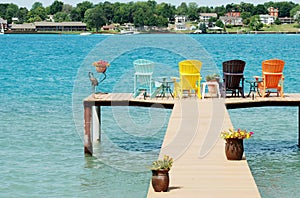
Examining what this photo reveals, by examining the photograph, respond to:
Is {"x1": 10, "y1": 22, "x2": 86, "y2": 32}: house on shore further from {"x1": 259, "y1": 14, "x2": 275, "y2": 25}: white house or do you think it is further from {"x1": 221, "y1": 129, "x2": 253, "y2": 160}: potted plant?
{"x1": 221, "y1": 129, "x2": 253, "y2": 160}: potted plant

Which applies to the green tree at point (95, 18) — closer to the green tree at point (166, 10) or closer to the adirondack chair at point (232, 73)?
the green tree at point (166, 10)

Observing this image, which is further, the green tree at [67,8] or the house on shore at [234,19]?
the green tree at [67,8]

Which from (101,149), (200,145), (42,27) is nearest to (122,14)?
(42,27)

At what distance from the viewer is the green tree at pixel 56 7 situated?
183875mm

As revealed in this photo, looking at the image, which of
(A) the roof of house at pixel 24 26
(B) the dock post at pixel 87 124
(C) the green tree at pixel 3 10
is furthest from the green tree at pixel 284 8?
(B) the dock post at pixel 87 124

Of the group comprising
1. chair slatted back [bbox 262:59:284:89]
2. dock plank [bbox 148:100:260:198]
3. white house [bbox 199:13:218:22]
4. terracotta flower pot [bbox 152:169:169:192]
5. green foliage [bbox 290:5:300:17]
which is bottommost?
dock plank [bbox 148:100:260:198]

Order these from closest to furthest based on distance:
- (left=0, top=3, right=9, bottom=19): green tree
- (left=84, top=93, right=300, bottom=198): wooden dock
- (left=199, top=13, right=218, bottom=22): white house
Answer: (left=84, top=93, right=300, bottom=198): wooden dock < (left=199, top=13, right=218, bottom=22): white house < (left=0, top=3, right=9, bottom=19): green tree

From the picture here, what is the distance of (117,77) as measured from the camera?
1818 inches

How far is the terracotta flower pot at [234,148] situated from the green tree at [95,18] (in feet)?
464

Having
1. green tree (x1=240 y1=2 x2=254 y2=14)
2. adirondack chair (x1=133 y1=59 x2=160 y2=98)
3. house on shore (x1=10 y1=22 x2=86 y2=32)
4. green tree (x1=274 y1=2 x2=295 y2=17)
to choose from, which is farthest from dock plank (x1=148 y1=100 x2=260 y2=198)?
green tree (x1=274 y1=2 x2=295 y2=17)

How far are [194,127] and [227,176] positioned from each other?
3.81 metres

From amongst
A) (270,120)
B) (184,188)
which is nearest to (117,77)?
(270,120)

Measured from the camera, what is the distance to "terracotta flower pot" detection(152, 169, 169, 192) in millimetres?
8859

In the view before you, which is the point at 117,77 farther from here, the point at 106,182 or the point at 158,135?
the point at 106,182
